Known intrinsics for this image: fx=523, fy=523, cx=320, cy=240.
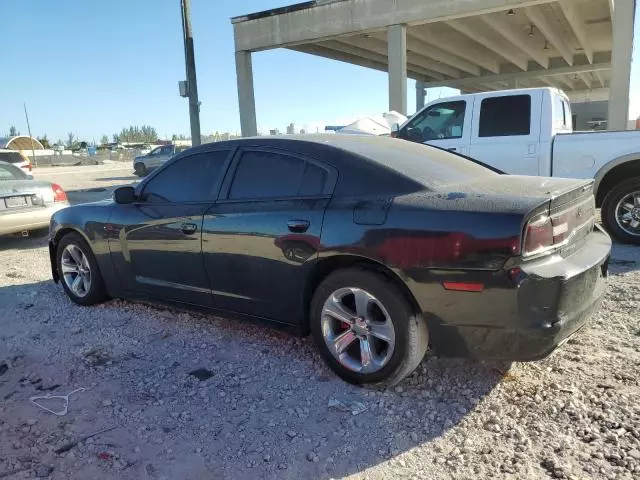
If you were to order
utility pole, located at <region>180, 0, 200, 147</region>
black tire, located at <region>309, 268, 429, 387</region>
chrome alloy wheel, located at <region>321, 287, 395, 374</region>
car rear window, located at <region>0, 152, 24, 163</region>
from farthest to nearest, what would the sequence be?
utility pole, located at <region>180, 0, 200, 147</region>, car rear window, located at <region>0, 152, 24, 163</region>, chrome alloy wheel, located at <region>321, 287, 395, 374</region>, black tire, located at <region>309, 268, 429, 387</region>

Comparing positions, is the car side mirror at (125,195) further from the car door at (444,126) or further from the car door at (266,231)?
the car door at (444,126)

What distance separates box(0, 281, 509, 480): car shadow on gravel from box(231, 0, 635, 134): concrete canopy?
1090 centimetres

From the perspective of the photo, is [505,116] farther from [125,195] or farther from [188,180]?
[125,195]

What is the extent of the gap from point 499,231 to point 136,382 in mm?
2462

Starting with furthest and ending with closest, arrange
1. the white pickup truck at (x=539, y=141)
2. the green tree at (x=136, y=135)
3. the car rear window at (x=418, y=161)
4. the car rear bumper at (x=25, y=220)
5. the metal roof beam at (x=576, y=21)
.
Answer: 1. the green tree at (x=136, y=135)
2. the metal roof beam at (x=576, y=21)
3. the car rear bumper at (x=25, y=220)
4. the white pickup truck at (x=539, y=141)
5. the car rear window at (x=418, y=161)

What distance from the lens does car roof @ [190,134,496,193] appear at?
3287 mm

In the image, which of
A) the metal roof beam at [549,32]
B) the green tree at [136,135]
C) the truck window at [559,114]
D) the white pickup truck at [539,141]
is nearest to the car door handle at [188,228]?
the white pickup truck at [539,141]

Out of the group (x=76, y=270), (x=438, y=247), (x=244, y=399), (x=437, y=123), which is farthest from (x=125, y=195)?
(x=437, y=123)

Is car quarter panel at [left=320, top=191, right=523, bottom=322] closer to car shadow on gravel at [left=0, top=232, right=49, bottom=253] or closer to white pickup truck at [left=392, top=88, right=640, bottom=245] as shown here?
white pickup truck at [left=392, top=88, right=640, bottom=245]

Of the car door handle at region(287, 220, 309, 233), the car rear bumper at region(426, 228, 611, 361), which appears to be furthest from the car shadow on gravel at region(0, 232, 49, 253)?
the car rear bumper at region(426, 228, 611, 361)

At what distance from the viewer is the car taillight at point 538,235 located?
2689 mm

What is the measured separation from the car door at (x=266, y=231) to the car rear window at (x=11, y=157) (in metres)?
12.3

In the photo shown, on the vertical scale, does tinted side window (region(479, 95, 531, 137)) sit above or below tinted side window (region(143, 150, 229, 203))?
above

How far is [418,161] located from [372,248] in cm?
88
